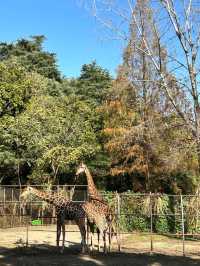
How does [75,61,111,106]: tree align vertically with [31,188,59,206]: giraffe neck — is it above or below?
above

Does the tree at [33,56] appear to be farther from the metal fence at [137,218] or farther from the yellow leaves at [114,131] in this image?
the metal fence at [137,218]

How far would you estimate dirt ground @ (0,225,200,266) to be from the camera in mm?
13055

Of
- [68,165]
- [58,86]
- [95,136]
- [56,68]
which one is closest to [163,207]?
[68,165]

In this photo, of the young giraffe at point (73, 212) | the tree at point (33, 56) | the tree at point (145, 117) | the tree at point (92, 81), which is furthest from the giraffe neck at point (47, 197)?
the tree at point (33, 56)

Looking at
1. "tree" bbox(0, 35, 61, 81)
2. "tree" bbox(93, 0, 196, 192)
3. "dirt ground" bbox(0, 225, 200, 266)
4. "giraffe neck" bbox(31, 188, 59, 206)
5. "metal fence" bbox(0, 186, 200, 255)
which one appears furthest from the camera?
"tree" bbox(0, 35, 61, 81)

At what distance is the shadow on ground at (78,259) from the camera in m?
12.9

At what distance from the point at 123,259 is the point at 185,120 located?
16.4 ft

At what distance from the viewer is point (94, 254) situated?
14.5m

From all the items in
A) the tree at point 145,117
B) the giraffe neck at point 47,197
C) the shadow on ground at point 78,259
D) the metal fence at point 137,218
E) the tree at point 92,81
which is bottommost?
the shadow on ground at point 78,259

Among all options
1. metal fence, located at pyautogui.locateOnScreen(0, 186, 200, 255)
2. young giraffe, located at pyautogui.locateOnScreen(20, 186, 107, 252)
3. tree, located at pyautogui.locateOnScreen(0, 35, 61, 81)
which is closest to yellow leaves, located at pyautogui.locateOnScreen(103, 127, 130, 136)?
metal fence, located at pyautogui.locateOnScreen(0, 186, 200, 255)

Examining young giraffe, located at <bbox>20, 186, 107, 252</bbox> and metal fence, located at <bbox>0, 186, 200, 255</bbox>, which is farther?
metal fence, located at <bbox>0, 186, 200, 255</bbox>

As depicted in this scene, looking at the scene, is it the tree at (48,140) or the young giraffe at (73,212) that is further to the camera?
the tree at (48,140)

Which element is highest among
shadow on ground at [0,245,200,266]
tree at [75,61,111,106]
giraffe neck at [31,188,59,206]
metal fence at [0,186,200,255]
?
tree at [75,61,111,106]

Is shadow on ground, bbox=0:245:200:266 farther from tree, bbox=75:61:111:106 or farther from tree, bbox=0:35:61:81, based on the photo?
tree, bbox=0:35:61:81
